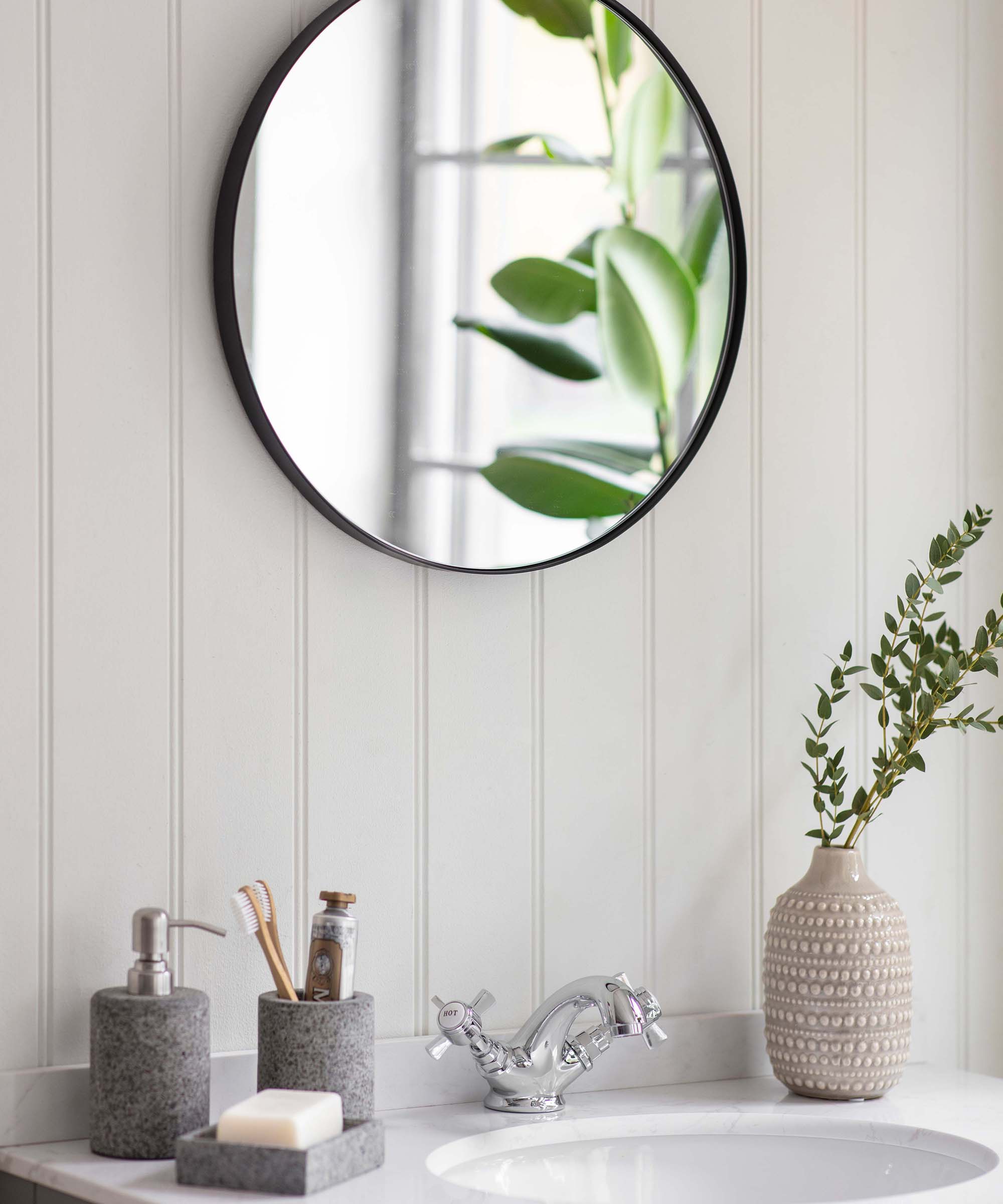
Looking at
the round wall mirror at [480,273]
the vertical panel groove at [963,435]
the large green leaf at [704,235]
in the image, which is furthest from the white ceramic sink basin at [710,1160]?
the large green leaf at [704,235]

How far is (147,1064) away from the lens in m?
0.99

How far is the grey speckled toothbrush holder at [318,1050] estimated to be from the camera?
1033mm

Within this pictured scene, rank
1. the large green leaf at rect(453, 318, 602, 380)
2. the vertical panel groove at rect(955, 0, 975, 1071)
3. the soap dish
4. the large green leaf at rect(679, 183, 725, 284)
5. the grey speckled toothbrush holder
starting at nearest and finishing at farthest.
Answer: the soap dish < the grey speckled toothbrush holder < the large green leaf at rect(453, 318, 602, 380) < the large green leaf at rect(679, 183, 725, 284) < the vertical panel groove at rect(955, 0, 975, 1071)

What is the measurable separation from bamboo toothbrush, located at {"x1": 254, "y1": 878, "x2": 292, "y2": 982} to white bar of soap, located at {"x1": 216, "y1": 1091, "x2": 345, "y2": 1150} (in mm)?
138

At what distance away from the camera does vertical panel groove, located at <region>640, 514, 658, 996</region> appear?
4.35 ft

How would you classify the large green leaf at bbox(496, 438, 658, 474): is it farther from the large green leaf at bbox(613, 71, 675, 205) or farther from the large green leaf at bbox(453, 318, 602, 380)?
the large green leaf at bbox(613, 71, 675, 205)

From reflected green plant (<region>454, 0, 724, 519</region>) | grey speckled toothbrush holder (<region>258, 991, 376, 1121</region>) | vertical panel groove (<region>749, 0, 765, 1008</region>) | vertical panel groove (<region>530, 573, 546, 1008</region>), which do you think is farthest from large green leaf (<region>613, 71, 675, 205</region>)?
grey speckled toothbrush holder (<region>258, 991, 376, 1121</region>)

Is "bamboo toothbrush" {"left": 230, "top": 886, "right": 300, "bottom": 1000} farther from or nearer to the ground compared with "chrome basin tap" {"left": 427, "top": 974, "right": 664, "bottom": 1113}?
farther from the ground

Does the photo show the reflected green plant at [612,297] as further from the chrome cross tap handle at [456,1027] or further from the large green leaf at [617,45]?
the chrome cross tap handle at [456,1027]

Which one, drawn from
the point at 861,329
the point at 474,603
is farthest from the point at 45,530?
the point at 861,329

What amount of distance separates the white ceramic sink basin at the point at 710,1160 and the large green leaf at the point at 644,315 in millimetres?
644

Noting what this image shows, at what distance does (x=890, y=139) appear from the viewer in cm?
147

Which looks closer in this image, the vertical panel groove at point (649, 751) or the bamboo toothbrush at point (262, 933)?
the bamboo toothbrush at point (262, 933)

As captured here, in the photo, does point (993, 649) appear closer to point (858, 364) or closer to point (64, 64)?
point (858, 364)
